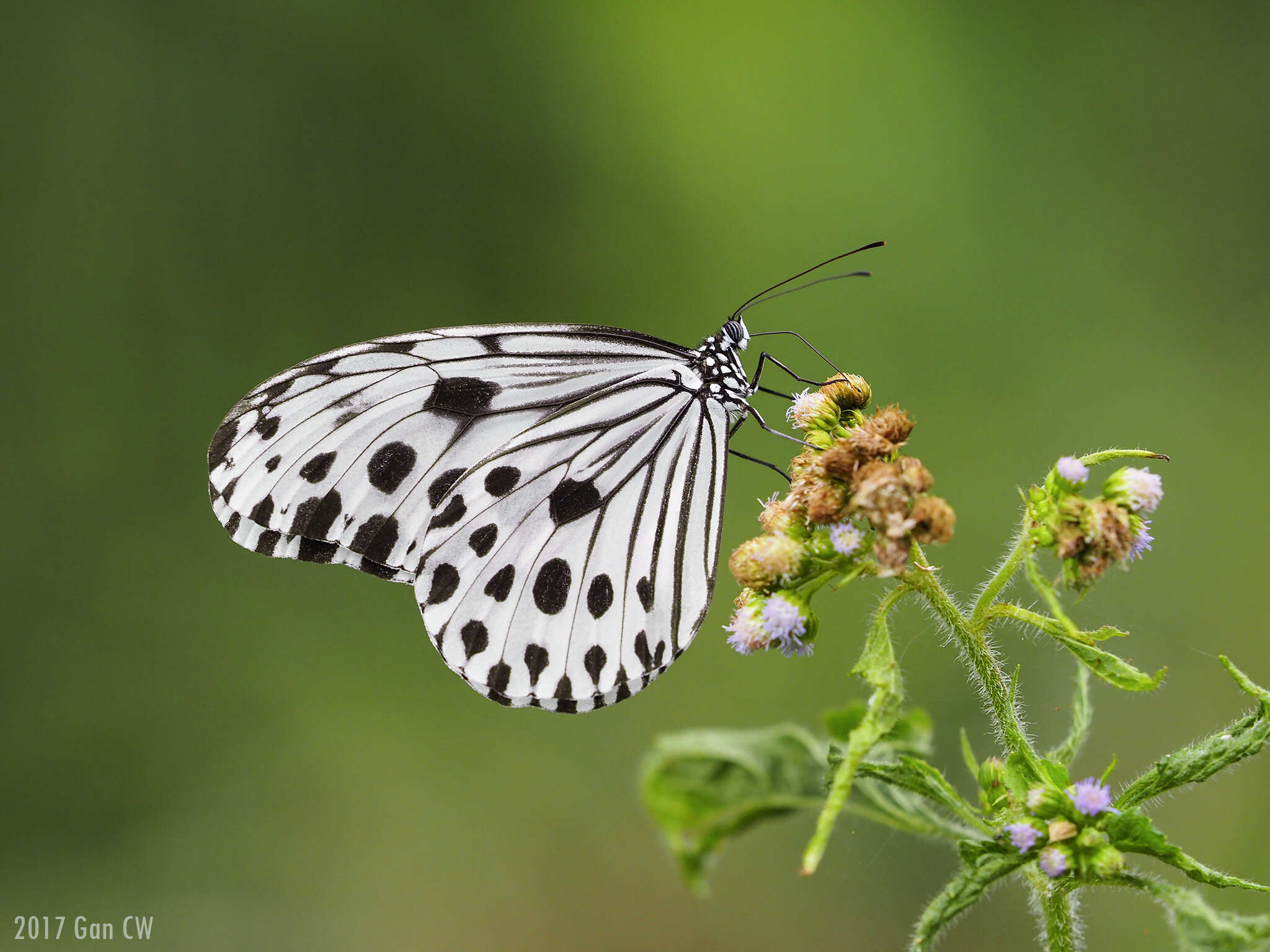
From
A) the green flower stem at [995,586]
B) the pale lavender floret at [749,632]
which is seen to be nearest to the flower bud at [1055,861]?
the green flower stem at [995,586]

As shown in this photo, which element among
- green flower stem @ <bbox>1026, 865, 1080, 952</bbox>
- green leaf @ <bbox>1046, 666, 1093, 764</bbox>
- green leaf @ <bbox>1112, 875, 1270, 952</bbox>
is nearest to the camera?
green leaf @ <bbox>1112, 875, 1270, 952</bbox>

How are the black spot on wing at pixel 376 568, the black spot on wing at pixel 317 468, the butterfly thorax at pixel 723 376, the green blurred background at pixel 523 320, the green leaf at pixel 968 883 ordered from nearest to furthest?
the green leaf at pixel 968 883, the black spot on wing at pixel 317 468, the black spot on wing at pixel 376 568, the butterfly thorax at pixel 723 376, the green blurred background at pixel 523 320

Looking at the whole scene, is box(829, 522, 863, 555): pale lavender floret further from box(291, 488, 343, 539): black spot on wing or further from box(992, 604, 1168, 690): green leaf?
box(291, 488, 343, 539): black spot on wing

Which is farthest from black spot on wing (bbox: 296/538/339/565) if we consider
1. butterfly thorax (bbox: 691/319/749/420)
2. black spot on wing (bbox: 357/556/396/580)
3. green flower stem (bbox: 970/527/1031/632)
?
green flower stem (bbox: 970/527/1031/632)

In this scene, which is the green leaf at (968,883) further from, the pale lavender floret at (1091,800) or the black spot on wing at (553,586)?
the black spot on wing at (553,586)

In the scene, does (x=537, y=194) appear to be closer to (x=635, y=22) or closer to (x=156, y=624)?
(x=635, y=22)

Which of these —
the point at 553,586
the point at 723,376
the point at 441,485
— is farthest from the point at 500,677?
the point at 723,376
